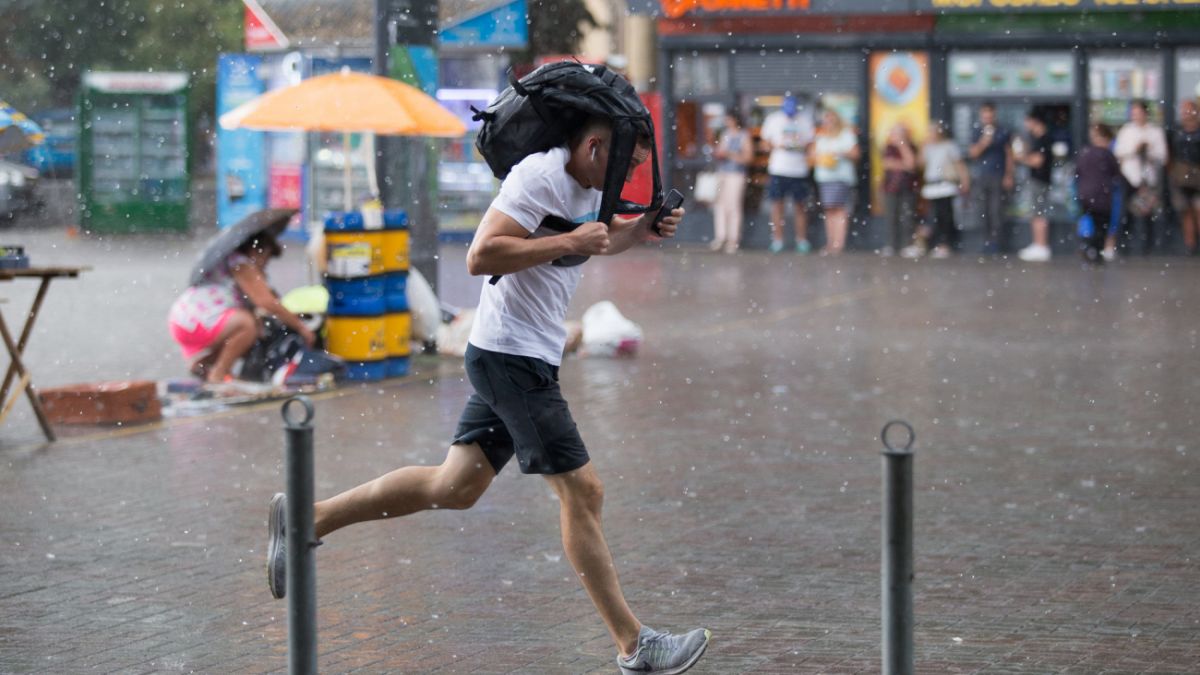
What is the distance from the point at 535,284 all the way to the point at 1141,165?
18.8 meters

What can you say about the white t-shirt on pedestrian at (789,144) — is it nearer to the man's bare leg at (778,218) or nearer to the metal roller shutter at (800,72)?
the man's bare leg at (778,218)

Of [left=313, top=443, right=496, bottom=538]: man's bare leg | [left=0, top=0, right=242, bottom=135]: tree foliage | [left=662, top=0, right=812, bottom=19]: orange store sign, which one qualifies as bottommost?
[left=313, top=443, right=496, bottom=538]: man's bare leg

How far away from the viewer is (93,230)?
28781mm

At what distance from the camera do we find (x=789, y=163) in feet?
79.7

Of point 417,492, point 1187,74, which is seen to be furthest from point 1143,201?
point 417,492

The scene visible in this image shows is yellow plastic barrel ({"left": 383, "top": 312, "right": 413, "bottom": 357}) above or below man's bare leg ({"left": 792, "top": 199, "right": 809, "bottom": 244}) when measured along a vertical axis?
below

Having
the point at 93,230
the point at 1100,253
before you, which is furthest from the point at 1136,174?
the point at 93,230

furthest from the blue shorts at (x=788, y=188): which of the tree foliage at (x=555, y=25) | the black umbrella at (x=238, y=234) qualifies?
the black umbrella at (x=238, y=234)

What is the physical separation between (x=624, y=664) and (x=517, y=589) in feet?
4.45

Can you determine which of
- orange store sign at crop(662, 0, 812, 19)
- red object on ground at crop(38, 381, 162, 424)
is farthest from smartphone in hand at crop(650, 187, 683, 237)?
orange store sign at crop(662, 0, 812, 19)

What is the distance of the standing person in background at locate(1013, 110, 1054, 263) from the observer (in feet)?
76.6

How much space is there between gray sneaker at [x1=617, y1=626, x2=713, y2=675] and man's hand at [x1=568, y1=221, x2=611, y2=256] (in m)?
1.10

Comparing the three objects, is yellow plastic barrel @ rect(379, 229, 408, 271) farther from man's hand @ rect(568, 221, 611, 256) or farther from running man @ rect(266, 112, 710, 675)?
man's hand @ rect(568, 221, 611, 256)

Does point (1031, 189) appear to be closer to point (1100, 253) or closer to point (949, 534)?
point (1100, 253)
